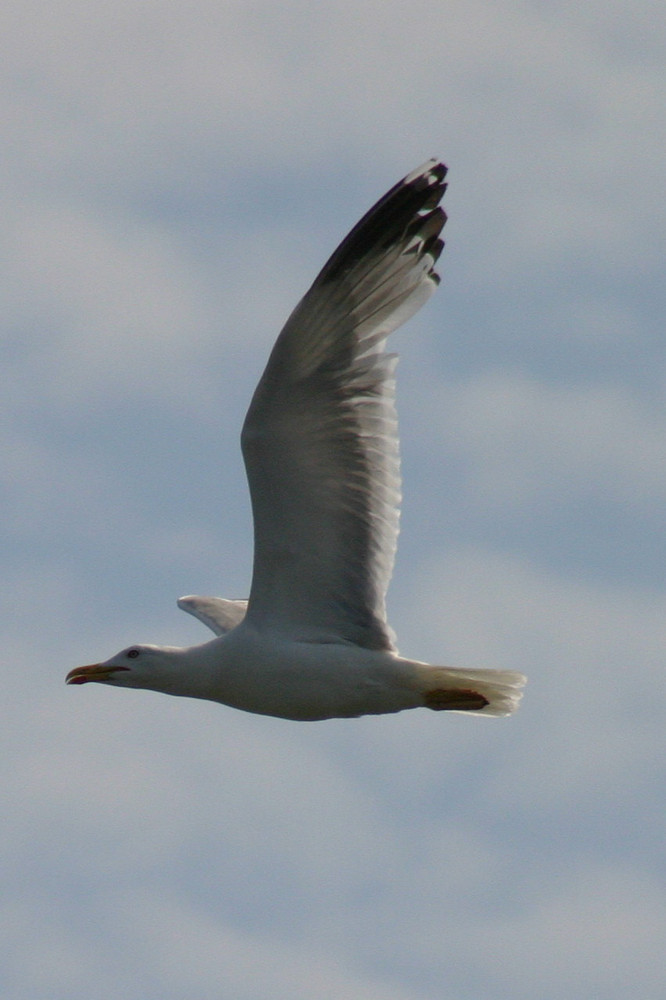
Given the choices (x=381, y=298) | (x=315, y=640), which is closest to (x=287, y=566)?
(x=315, y=640)

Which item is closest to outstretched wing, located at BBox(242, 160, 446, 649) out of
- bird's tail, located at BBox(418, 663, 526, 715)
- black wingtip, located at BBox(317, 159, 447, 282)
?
black wingtip, located at BBox(317, 159, 447, 282)

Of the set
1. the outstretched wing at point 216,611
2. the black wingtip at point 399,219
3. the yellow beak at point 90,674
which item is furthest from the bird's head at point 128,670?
the black wingtip at point 399,219

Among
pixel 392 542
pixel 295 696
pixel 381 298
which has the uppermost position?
pixel 381 298

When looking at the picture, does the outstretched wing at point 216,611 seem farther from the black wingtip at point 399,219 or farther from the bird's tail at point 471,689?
the black wingtip at point 399,219

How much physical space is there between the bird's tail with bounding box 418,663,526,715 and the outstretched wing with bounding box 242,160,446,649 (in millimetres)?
411

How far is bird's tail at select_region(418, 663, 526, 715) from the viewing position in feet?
55.2

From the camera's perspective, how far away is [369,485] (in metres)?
16.6

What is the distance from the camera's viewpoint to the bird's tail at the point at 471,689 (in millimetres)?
16828

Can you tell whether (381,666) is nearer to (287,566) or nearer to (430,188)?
(287,566)

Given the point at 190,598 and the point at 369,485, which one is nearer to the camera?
the point at 369,485

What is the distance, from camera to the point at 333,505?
16.6 metres

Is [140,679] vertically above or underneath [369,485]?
underneath

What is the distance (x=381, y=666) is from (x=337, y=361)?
205 centimetres

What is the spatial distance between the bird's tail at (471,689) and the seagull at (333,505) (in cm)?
1
